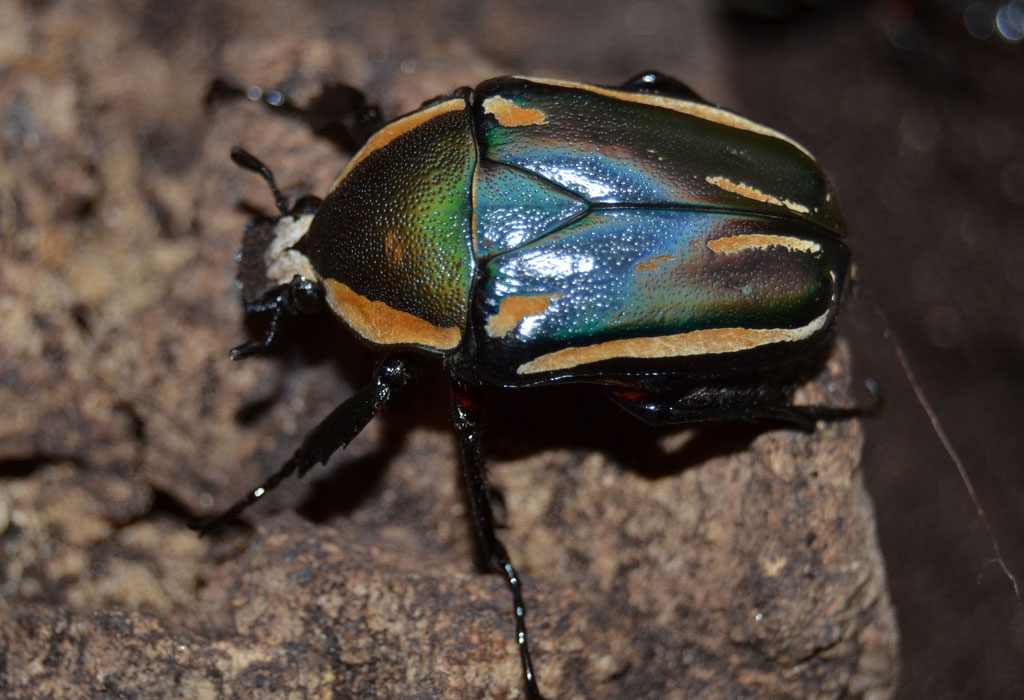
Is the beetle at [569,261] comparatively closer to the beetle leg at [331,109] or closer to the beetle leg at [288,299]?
the beetle leg at [288,299]

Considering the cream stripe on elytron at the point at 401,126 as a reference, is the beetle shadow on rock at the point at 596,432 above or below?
below

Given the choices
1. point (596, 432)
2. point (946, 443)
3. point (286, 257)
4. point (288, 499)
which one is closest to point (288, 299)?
point (286, 257)

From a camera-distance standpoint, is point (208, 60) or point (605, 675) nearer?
point (605, 675)

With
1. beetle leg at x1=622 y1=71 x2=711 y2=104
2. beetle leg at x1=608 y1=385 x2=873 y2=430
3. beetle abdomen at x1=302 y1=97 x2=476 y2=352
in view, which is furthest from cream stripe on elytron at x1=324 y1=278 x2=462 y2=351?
beetle leg at x1=622 y1=71 x2=711 y2=104

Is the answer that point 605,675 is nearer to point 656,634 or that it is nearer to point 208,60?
point 656,634

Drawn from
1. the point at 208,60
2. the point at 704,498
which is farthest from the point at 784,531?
the point at 208,60

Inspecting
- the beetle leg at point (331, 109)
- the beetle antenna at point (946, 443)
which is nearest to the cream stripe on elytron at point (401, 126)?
the beetle leg at point (331, 109)

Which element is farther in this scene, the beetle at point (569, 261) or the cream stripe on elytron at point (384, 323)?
the cream stripe on elytron at point (384, 323)
